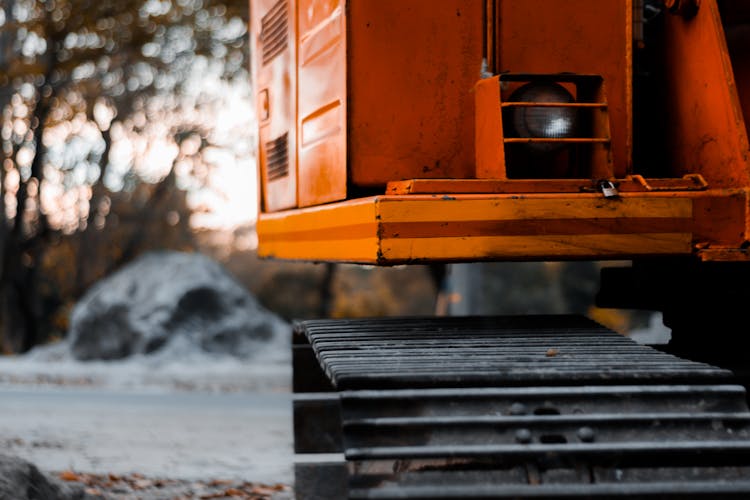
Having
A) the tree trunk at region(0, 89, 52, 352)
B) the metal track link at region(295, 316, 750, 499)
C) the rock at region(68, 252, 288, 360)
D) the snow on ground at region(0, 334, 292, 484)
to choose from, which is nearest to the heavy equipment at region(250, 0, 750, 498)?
the metal track link at region(295, 316, 750, 499)

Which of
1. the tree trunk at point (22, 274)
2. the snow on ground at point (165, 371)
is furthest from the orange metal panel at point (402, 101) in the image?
the tree trunk at point (22, 274)

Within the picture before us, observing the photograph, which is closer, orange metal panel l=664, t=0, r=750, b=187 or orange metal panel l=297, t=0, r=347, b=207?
orange metal panel l=664, t=0, r=750, b=187

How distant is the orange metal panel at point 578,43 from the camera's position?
4309 millimetres

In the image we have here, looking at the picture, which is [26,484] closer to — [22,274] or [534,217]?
[534,217]

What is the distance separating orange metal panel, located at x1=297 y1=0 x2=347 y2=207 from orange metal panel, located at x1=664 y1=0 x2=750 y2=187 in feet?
4.12

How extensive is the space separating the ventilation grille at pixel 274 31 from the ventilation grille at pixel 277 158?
41 centimetres

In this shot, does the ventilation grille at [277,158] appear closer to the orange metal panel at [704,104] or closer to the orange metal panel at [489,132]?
the orange metal panel at [489,132]

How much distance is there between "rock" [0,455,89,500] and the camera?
17.6 ft

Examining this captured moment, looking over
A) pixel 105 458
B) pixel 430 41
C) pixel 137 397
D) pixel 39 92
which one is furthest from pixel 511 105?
pixel 39 92

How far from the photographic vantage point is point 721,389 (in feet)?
10.5

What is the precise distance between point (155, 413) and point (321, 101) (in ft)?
21.6

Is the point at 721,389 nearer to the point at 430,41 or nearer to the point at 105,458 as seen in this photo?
the point at 430,41

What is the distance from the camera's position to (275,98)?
572 centimetres

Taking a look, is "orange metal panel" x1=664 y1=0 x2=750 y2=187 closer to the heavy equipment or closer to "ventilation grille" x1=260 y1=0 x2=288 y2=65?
the heavy equipment
